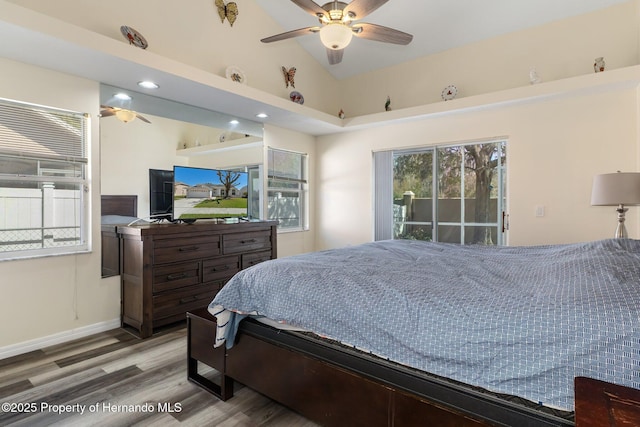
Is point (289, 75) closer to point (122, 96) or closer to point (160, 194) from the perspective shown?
point (122, 96)

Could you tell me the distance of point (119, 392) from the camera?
2.04 meters

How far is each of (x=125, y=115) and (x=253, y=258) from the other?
1949mm

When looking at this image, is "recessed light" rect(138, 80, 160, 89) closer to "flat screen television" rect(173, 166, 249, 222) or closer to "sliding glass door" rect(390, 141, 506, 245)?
"flat screen television" rect(173, 166, 249, 222)

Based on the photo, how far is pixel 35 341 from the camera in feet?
8.79

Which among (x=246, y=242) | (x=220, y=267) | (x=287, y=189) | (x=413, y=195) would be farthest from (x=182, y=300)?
(x=413, y=195)

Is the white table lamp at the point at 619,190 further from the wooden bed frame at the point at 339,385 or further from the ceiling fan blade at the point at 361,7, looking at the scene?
the wooden bed frame at the point at 339,385

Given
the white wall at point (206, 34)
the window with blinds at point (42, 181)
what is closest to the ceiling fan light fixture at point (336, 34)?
the white wall at point (206, 34)

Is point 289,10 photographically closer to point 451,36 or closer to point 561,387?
point 451,36

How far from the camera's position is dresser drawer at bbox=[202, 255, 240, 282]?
10.9 feet

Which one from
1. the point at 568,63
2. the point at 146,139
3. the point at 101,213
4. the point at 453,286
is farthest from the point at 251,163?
the point at 568,63

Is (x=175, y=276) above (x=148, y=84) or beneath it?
beneath

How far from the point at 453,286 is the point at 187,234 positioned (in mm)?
2519

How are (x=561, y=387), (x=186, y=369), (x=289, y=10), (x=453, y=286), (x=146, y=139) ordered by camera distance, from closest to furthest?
1. (x=561, y=387)
2. (x=453, y=286)
3. (x=186, y=369)
4. (x=146, y=139)
5. (x=289, y=10)

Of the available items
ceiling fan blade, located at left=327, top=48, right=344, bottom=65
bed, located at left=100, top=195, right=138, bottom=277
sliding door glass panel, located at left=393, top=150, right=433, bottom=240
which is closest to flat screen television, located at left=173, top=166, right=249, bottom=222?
bed, located at left=100, top=195, right=138, bottom=277
